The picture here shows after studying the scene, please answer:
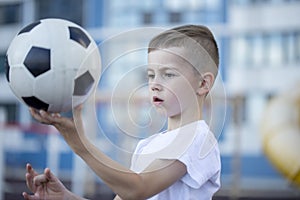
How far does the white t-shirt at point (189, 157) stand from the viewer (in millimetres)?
2016

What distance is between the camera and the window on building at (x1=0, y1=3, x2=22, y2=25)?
74.1 ft

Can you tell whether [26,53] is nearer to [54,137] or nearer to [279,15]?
[54,137]

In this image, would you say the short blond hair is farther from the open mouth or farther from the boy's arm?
the boy's arm

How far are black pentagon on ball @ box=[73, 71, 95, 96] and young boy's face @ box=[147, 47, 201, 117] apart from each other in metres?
0.25

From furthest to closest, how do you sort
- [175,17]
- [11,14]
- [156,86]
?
[11,14] < [175,17] < [156,86]

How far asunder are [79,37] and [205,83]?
51 centimetres

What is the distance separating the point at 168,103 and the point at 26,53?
1.87ft

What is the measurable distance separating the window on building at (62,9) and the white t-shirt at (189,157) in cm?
1916

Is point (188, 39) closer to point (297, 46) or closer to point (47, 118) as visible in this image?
point (47, 118)

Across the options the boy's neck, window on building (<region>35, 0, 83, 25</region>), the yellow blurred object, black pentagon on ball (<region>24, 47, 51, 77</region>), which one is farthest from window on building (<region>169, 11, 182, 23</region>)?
the boy's neck

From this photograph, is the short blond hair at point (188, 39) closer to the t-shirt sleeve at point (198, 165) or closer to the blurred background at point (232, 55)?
the t-shirt sleeve at point (198, 165)

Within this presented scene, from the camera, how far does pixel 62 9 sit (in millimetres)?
21828

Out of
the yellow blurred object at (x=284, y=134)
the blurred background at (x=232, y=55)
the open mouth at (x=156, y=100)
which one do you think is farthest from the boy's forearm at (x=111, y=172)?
the blurred background at (x=232, y=55)

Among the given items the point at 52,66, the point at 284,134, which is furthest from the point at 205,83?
the point at 284,134
